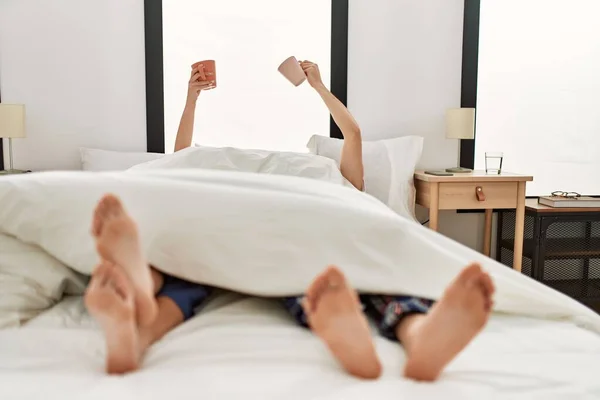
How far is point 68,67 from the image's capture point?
9.28 feet

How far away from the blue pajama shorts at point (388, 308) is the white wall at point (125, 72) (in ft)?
6.66

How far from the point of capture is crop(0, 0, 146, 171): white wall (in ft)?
9.16

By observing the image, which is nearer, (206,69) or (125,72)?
(206,69)

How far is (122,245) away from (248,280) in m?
0.28

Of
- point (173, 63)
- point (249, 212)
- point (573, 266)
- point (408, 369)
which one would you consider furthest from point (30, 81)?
point (573, 266)

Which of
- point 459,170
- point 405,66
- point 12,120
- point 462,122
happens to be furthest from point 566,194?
point 12,120

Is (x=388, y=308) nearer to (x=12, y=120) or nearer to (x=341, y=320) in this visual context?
(x=341, y=320)

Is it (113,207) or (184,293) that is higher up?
(113,207)

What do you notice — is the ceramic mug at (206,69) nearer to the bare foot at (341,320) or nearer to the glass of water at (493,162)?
the glass of water at (493,162)

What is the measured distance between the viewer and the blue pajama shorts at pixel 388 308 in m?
1.01

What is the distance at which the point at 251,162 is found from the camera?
203 cm

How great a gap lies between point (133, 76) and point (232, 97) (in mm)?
524

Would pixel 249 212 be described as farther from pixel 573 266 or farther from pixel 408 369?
pixel 573 266

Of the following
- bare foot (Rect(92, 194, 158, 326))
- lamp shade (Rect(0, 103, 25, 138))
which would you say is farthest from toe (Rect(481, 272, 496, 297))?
lamp shade (Rect(0, 103, 25, 138))
